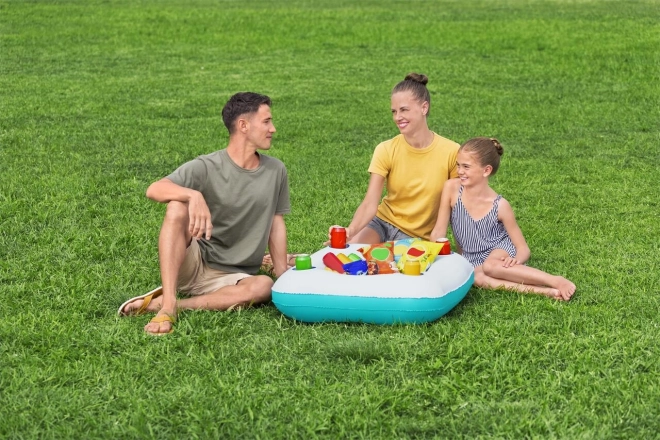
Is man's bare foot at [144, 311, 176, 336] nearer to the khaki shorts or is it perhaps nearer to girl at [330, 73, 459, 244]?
the khaki shorts

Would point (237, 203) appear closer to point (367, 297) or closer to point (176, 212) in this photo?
point (176, 212)

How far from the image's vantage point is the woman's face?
5.67 meters

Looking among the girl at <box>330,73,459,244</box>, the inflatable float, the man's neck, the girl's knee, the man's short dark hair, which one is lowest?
the girl's knee

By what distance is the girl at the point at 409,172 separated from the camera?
5.73m

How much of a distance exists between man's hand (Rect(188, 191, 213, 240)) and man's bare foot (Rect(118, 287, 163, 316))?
491 mm

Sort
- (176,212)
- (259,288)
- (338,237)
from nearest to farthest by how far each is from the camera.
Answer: (176,212) < (259,288) < (338,237)

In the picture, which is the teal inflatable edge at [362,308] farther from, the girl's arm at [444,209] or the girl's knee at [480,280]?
the girl's arm at [444,209]

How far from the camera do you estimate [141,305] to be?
5016 mm

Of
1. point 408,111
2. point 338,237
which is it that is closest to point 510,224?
point 408,111

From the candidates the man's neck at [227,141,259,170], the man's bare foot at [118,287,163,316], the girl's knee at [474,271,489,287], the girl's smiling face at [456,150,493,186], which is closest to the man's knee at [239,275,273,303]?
the man's bare foot at [118,287,163,316]

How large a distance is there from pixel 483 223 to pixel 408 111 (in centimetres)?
76

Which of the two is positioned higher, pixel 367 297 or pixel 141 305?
pixel 367 297

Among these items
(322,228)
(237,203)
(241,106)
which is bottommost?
→ (322,228)

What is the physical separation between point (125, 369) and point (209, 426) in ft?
2.35
